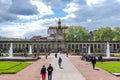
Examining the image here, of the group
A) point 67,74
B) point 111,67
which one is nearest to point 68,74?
point 67,74

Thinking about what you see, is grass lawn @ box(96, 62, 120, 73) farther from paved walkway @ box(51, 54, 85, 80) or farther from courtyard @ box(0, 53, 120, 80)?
paved walkway @ box(51, 54, 85, 80)

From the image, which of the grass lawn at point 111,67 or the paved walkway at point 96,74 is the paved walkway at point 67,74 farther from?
the grass lawn at point 111,67

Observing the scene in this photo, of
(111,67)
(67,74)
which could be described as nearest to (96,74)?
(67,74)

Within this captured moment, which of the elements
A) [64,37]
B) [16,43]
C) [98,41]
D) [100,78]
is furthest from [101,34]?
[100,78]

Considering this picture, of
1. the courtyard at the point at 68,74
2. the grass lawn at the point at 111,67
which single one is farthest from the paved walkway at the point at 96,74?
the grass lawn at the point at 111,67

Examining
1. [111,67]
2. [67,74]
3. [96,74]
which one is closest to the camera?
[67,74]

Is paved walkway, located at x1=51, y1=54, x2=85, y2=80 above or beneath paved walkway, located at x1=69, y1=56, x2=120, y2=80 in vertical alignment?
above

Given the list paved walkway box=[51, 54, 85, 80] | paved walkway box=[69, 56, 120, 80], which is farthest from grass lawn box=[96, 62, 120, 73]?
paved walkway box=[51, 54, 85, 80]

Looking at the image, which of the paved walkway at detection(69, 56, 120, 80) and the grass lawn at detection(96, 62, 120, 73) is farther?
the grass lawn at detection(96, 62, 120, 73)

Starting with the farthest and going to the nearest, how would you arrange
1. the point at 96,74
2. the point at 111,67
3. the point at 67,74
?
the point at 111,67
the point at 96,74
the point at 67,74

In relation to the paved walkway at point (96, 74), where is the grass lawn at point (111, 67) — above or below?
above

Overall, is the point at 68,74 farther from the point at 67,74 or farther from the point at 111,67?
Answer: the point at 111,67

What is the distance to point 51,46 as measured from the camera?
16688 cm

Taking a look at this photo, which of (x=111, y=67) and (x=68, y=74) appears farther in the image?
(x=111, y=67)
